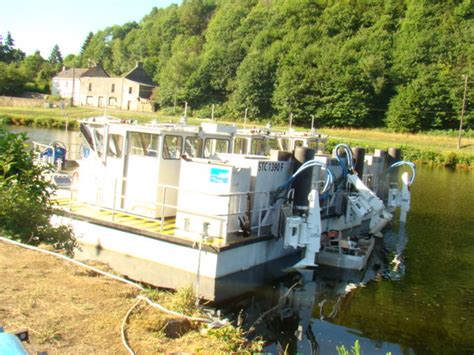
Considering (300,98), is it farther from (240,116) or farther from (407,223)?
(407,223)

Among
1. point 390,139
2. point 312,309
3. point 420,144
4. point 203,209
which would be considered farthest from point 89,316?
point 390,139

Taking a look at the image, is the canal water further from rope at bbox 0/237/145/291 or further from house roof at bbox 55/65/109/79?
house roof at bbox 55/65/109/79

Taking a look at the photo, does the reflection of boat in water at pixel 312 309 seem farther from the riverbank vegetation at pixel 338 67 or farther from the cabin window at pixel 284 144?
the riverbank vegetation at pixel 338 67

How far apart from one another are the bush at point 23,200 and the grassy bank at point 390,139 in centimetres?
3874

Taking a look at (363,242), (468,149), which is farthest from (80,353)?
(468,149)

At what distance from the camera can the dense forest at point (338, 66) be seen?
71.5 m

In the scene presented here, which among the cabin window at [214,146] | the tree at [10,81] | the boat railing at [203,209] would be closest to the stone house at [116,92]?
the tree at [10,81]

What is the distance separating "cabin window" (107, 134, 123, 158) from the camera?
12.9 meters

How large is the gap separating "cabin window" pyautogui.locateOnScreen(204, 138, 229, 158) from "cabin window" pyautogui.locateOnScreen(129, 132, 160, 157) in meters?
1.77

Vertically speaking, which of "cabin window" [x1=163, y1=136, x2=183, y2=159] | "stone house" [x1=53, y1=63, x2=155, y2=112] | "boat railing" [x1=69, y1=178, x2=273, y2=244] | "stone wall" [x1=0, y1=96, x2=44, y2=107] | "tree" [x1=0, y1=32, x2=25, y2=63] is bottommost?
"boat railing" [x1=69, y1=178, x2=273, y2=244]

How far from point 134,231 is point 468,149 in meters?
51.8

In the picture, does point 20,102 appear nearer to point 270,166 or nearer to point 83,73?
point 83,73

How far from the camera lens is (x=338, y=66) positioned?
76.8 meters

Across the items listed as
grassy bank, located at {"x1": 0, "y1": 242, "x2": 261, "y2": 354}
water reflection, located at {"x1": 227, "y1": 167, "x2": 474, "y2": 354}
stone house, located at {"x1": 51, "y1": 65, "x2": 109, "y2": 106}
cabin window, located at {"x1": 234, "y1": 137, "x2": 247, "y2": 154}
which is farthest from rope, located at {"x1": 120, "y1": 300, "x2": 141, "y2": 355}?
stone house, located at {"x1": 51, "y1": 65, "x2": 109, "y2": 106}
